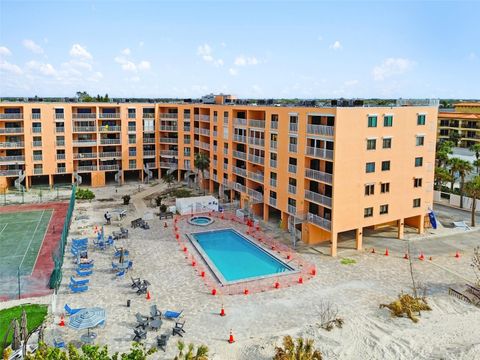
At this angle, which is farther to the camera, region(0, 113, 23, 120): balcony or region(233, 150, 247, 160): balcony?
region(0, 113, 23, 120): balcony

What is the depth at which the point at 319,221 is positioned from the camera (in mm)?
40344

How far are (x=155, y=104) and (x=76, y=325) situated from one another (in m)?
52.9

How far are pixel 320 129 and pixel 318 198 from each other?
6.32 metres

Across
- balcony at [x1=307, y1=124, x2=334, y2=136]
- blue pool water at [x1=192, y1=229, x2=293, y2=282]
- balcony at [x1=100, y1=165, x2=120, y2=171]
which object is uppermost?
balcony at [x1=307, y1=124, x2=334, y2=136]

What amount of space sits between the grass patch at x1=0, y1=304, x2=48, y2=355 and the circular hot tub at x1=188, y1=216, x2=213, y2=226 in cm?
2196

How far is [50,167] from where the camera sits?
67.3m

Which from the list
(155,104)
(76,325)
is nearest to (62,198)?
(155,104)

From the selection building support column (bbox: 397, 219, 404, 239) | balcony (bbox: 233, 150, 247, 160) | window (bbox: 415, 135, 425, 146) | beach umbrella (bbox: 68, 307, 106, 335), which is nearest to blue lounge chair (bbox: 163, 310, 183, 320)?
beach umbrella (bbox: 68, 307, 106, 335)

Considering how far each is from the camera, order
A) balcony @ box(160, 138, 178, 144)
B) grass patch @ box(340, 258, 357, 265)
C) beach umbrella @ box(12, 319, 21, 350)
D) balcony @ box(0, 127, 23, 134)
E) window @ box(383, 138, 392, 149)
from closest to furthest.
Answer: beach umbrella @ box(12, 319, 21, 350), grass patch @ box(340, 258, 357, 265), window @ box(383, 138, 392, 149), balcony @ box(0, 127, 23, 134), balcony @ box(160, 138, 178, 144)

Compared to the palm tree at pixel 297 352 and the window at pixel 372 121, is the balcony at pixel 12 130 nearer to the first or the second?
the window at pixel 372 121

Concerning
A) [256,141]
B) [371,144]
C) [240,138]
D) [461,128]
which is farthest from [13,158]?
[461,128]

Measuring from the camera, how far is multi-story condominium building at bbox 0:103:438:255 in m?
39.4

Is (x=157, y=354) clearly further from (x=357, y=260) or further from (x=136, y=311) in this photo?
(x=357, y=260)

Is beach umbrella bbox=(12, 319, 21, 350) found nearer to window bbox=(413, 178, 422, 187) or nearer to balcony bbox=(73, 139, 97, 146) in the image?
window bbox=(413, 178, 422, 187)
